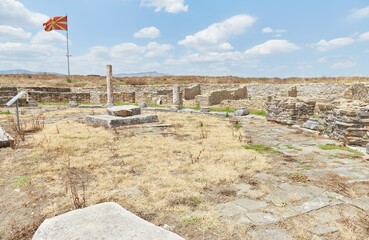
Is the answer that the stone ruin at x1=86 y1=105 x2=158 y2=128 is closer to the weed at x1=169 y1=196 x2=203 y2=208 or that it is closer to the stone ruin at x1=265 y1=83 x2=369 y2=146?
the stone ruin at x1=265 y1=83 x2=369 y2=146

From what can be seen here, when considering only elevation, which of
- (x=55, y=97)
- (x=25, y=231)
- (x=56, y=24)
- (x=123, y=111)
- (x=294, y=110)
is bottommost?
(x=25, y=231)

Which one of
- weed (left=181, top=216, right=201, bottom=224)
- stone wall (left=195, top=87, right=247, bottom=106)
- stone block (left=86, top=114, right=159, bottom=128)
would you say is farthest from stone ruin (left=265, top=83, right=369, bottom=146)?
stone wall (left=195, top=87, right=247, bottom=106)

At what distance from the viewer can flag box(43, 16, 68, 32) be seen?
30500 mm

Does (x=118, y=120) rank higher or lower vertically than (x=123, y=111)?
lower

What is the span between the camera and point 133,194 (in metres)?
4.33

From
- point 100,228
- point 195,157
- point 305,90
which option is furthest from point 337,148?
point 305,90

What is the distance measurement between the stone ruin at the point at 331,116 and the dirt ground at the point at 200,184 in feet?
1.64

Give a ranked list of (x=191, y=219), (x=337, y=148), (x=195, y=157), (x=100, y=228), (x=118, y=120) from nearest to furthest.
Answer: (x=100, y=228), (x=191, y=219), (x=195, y=157), (x=337, y=148), (x=118, y=120)

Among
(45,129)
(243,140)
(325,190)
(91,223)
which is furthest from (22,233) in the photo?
Result: (45,129)

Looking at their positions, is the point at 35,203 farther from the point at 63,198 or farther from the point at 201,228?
the point at 201,228

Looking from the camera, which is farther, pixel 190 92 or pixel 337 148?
pixel 190 92

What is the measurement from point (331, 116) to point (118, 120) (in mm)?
7068

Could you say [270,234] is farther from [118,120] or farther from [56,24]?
[56,24]

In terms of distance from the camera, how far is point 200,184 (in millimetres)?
4715
